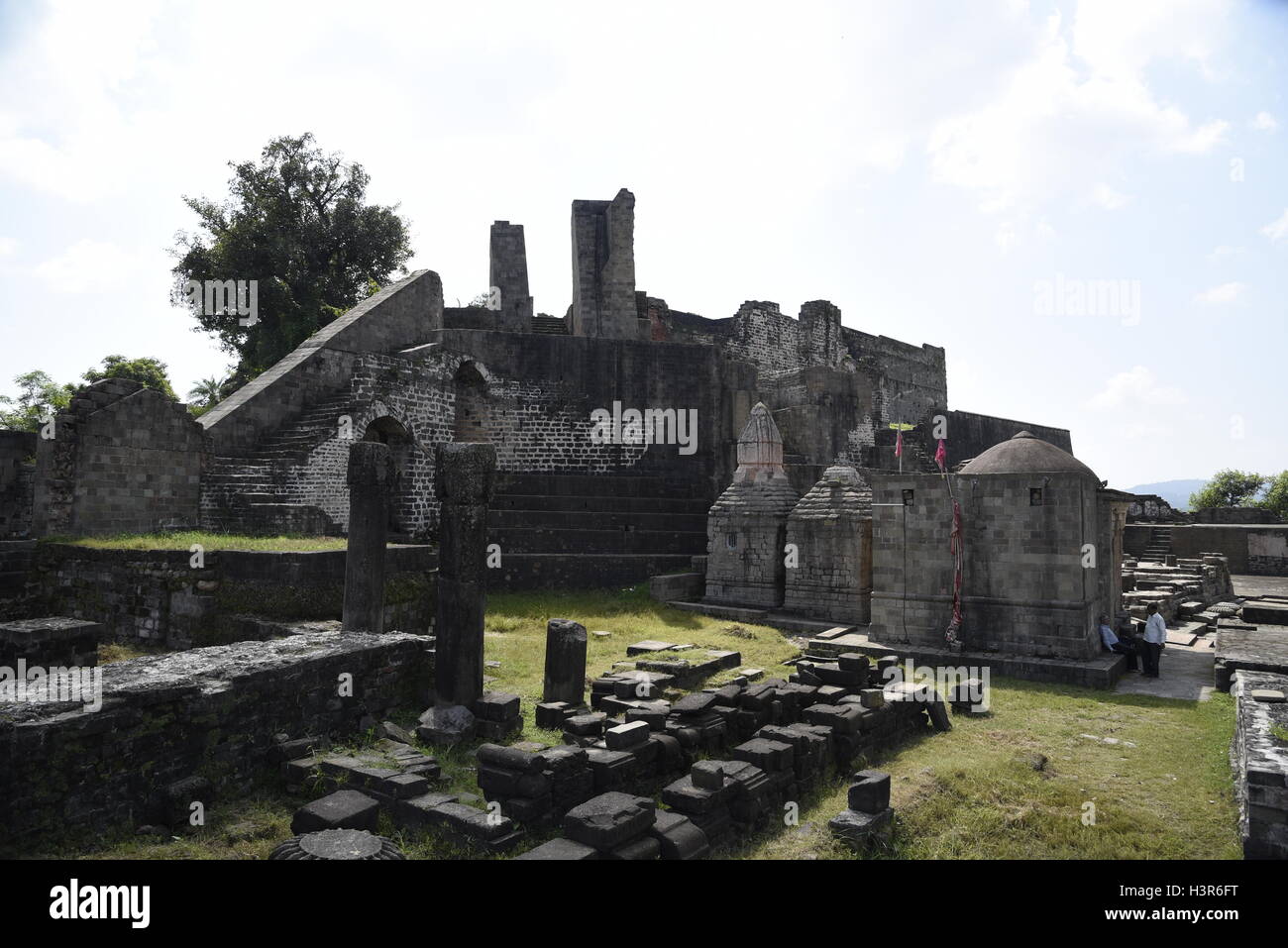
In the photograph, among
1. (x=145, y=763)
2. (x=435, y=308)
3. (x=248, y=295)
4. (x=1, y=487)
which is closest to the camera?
(x=145, y=763)

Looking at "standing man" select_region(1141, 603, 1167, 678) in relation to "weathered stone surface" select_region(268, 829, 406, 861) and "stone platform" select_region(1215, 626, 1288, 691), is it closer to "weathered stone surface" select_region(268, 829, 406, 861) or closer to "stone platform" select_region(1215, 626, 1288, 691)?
"stone platform" select_region(1215, 626, 1288, 691)

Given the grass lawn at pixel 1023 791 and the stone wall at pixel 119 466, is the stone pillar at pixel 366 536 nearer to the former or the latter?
the grass lawn at pixel 1023 791

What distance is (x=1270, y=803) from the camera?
4.43 m

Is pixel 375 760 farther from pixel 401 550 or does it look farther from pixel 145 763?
pixel 401 550

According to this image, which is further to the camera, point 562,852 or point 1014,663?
point 1014,663

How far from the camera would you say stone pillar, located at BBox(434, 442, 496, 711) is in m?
7.29

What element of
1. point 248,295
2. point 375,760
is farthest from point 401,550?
point 248,295

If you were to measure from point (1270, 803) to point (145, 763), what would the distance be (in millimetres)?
6898

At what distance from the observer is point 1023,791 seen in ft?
19.4

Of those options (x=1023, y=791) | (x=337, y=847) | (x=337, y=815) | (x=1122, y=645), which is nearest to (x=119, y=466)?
(x=337, y=815)

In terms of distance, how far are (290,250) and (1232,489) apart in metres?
47.3

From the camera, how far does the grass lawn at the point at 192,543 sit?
9.76 metres

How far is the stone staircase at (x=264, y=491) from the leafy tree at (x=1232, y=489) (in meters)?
44.4

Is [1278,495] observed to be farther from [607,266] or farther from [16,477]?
[16,477]
